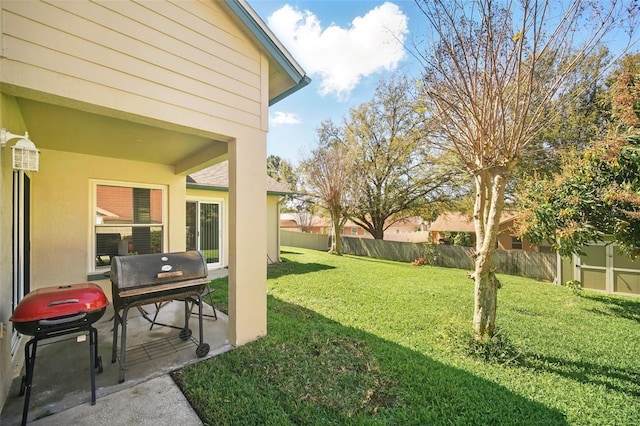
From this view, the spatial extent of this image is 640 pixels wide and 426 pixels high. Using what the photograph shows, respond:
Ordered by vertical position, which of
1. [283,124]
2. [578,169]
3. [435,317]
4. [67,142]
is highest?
[283,124]

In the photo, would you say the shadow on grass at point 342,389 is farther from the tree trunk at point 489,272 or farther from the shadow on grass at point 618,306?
the shadow on grass at point 618,306

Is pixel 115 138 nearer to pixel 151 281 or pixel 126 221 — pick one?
pixel 126 221

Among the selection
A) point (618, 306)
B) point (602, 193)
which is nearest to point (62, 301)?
point (602, 193)

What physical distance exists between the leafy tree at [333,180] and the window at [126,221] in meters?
10.1

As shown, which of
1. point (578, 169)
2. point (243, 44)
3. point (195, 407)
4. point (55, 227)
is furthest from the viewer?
point (578, 169)

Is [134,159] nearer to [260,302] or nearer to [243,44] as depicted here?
[243,44]

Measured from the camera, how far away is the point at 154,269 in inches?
123

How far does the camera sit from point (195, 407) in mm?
2512

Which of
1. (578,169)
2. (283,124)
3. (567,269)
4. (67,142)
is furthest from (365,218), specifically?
(67,142)

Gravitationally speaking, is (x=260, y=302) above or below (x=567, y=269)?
above

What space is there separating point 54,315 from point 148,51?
2721mm

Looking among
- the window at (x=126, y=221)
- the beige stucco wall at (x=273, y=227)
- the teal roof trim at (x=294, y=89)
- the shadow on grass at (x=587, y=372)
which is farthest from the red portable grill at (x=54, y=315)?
the beige stucco wall at (x=273, y=227)

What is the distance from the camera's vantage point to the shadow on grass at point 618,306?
589 centimetres

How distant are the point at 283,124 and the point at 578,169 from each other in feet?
56.9
